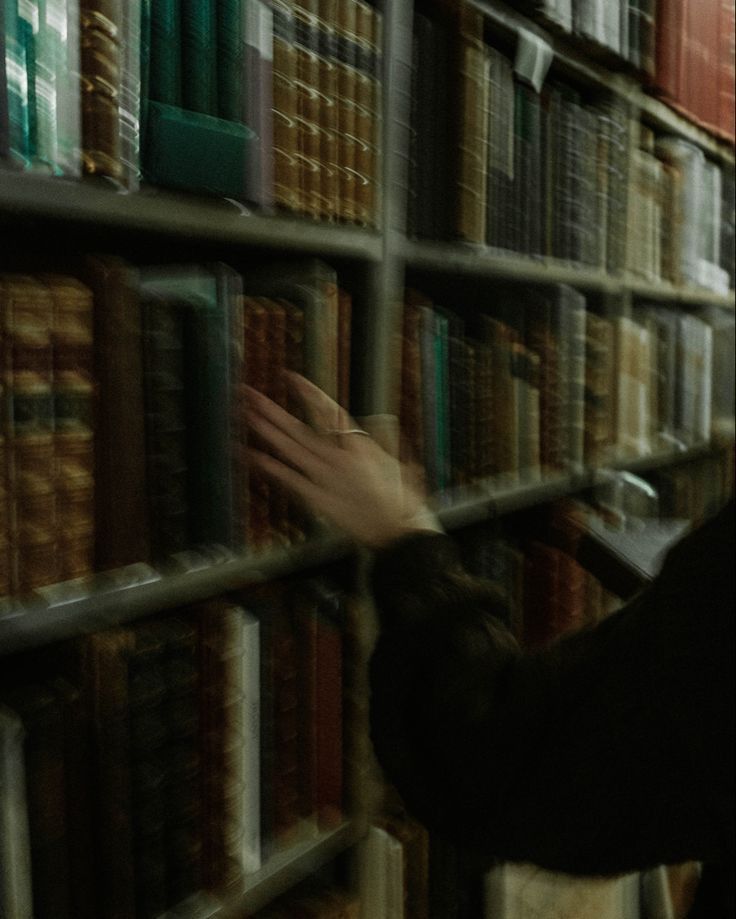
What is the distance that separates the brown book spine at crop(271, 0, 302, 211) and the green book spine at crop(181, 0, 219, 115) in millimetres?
92

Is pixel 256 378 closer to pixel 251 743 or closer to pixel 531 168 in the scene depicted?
pixel 251 743

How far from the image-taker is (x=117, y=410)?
0.81 m

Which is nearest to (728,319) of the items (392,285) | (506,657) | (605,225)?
(605,225)

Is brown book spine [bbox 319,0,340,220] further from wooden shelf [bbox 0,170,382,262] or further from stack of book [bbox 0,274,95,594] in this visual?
stack of book [bbox 0,274,95,594]

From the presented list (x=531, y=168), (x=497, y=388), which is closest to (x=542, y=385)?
(x=497, y=388)

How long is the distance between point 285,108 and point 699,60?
1.34 metres

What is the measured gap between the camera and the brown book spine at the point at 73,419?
30.2 inches

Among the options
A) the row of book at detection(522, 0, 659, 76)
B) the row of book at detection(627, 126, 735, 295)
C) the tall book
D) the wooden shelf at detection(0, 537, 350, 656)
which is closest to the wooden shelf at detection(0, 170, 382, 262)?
the wooden shelf at detection(0, 537, 350, 656)

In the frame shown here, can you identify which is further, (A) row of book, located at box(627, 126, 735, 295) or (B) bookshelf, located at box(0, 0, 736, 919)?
(A) row of book, located at box(627, 126, 735, 295)

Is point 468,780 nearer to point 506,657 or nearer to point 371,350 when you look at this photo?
point 506,657

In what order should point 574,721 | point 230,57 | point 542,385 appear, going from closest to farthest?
point 574,721, point 230,57, point 542,385

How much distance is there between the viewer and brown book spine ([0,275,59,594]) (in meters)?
0.73

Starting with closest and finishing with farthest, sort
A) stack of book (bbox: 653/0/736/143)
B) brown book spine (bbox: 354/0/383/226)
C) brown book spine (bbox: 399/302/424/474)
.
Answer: brown book spine (bbox: 354/0/383/226) < brown book spine (bbox: 399/302/424/474) < stack of book (bbox: 653/0/736/143)

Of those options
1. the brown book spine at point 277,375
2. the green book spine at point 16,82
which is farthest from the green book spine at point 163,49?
the brown book spine at point 277,375
